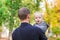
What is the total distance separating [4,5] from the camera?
383 inches

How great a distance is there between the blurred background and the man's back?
14.4ft

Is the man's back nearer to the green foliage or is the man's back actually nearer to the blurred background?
the blurred background

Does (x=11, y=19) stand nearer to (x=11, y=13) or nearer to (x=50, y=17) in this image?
(x=11, y=13)

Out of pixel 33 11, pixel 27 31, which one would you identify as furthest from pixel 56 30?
pixel 27 31

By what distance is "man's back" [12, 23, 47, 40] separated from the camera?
11.9ft

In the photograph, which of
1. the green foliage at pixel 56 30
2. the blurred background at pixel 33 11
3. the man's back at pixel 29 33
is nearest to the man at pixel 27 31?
the man's back at pixel 29 33

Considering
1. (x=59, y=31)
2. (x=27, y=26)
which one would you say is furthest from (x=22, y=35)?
(x=59, y=31)

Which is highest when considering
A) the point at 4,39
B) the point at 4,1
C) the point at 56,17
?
the point at 4,1

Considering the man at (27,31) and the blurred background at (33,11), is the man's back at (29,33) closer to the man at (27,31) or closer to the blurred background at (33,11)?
the man at (27,31)

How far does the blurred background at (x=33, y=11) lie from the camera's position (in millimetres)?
8266

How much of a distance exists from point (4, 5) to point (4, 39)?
7.45 ft

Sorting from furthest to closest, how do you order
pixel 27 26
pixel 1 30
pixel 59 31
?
pixel 1 30 < pixel 59 31 < pixel 27 26

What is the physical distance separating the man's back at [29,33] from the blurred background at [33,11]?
4.38 m

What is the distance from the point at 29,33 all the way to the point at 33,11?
6.18m
